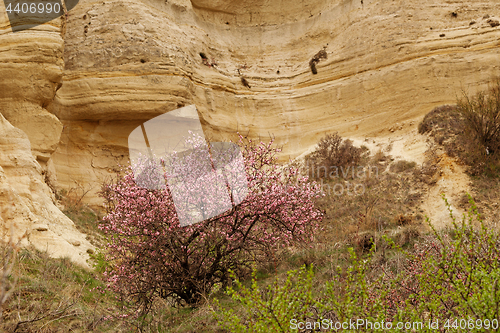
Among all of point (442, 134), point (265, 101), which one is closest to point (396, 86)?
point (442, 134)

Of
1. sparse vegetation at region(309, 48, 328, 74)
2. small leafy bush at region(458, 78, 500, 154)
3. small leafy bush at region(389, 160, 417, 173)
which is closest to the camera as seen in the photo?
small leafy bush at region(458, 78, 500, 154)

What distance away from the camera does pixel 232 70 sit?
21.8 metres

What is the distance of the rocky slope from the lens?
14.2 metres

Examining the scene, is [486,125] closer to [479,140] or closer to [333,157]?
[479,140]

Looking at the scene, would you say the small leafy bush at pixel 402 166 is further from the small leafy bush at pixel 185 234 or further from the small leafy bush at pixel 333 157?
the small leafy bush at pixel 185 234

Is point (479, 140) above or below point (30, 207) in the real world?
below

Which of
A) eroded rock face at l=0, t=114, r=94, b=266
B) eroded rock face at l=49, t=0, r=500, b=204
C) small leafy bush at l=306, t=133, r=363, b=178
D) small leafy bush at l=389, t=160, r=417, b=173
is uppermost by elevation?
eroded rock face at l=49, t=0, r=500, b=204

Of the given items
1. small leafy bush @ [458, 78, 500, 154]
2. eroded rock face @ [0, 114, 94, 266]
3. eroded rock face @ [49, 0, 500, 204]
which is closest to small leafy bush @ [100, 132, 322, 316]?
eroded rock face @ [0, 114, 94, 266]

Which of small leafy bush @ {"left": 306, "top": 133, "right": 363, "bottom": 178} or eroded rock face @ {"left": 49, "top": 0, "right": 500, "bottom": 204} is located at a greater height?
eroded rock face @ {"left": 49, "top": 0, "right": 500, "bottom": 204}

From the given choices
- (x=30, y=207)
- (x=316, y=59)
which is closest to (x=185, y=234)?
(x=30, y=207)

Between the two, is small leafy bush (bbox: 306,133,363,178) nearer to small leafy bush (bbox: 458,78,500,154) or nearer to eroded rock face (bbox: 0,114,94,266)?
small leafy bush (bbox: 458,78,500,154)

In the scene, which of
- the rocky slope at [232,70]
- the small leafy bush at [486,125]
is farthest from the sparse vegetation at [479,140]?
the rocky slope at [232,70]

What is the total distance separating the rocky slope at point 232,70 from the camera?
46.6 feet

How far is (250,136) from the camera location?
2052cm
